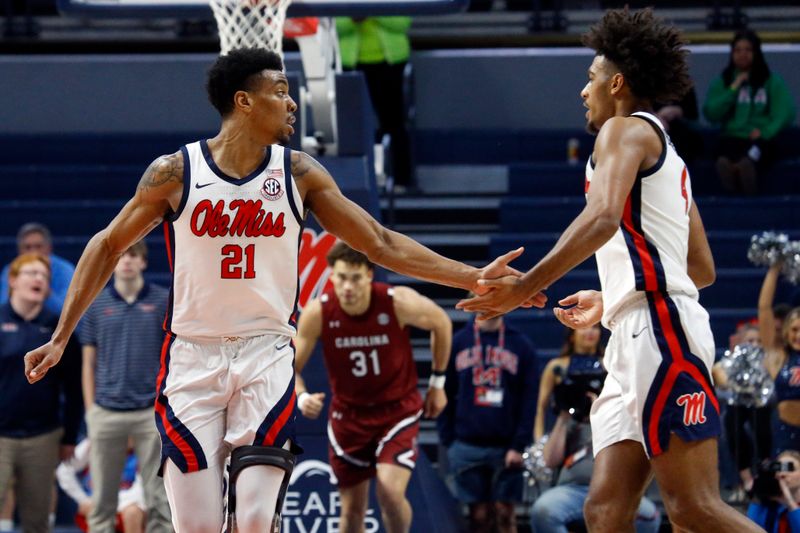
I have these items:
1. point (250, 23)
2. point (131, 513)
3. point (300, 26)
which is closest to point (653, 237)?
point (250, 23)

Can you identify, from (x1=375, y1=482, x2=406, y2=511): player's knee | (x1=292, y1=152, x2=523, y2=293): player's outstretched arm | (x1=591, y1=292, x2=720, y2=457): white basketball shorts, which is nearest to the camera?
(x1=591, y1=292, x2=720, y2=457): white basketball shorts

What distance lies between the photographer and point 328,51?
30.5ft

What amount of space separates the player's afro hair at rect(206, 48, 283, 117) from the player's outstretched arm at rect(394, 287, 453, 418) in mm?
3052

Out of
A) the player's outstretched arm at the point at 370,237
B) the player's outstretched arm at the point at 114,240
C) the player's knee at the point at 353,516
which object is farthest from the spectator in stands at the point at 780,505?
the player's outstretched arm at the point at 114,240

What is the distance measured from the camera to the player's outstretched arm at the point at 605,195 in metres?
4.62

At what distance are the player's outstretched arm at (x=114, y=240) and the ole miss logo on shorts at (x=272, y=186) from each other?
31cm

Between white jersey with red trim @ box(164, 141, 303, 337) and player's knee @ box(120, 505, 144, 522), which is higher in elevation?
white jersey with red trim @ box(164, 141, 303, 337)

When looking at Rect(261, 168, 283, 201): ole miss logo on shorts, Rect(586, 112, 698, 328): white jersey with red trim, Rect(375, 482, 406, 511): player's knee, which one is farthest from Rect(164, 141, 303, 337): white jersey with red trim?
Rect(375, 482, 406, 511): player's knee

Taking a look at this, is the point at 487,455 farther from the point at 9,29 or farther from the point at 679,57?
the point at 9,29

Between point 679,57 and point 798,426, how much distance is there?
389 cm

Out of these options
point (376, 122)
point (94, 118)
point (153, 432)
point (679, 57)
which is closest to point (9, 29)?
point (94, 118)

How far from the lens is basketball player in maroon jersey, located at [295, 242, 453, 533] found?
7.86m

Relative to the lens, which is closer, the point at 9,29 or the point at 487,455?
the point at 487,455

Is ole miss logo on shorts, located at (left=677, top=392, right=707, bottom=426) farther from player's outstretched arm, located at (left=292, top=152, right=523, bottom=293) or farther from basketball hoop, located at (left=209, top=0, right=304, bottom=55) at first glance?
basketball hoop, located at (left=209, top=0, right=304, bottom=55)
